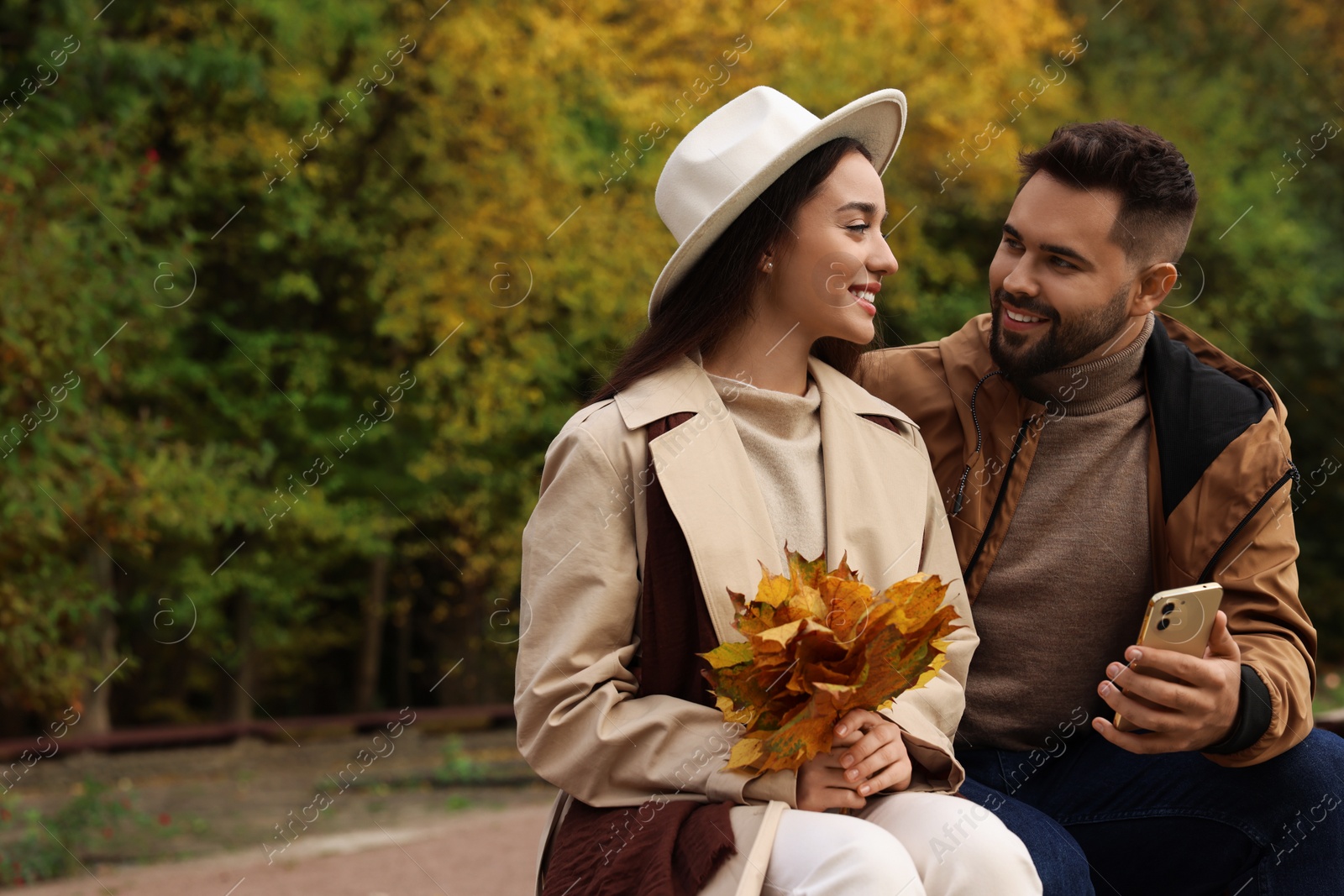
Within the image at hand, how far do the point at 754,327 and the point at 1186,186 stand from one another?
3.48 feet

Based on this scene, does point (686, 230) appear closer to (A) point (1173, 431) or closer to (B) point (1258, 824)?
(A) point (1173, 431)

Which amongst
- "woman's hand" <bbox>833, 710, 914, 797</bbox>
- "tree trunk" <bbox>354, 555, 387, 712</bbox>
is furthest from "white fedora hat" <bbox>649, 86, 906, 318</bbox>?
"tree trunk" <bbox>354, 555, 387, 712</bbox>

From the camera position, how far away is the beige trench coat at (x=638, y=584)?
7.98 ft

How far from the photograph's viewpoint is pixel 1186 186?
122 inches

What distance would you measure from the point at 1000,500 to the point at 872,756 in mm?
841

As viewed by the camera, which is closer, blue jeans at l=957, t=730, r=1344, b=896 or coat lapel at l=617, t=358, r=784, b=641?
coat lapel at l=617, t=358, r=784, b=641

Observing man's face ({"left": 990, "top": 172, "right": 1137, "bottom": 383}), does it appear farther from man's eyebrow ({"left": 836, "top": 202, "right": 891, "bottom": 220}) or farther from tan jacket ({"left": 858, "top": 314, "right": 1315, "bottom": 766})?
man's eyebrow ({"left": 836, "top": 202, "right": 891, "bottom": 220})

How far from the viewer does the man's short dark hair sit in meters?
3.03

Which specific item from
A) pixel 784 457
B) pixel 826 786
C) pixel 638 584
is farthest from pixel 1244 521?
pixel 638 584

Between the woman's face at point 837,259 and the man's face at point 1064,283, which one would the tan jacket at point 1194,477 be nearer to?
the man's face at point 1064,283

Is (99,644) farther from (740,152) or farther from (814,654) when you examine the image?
(814,654)

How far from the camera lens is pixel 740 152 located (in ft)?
9.11

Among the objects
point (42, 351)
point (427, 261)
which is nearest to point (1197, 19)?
point (427, 261)

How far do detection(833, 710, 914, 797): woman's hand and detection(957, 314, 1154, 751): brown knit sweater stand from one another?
0.63 m
